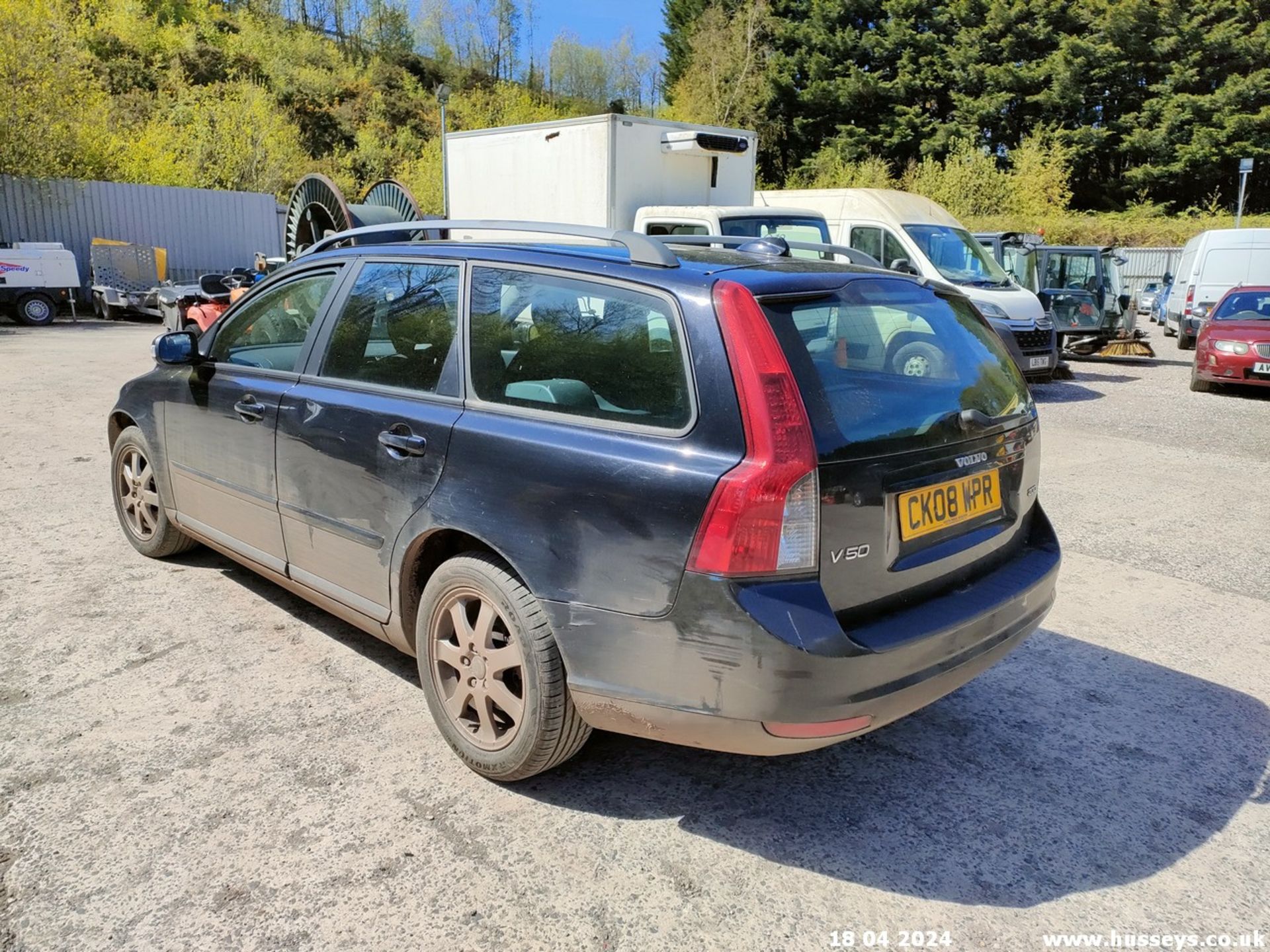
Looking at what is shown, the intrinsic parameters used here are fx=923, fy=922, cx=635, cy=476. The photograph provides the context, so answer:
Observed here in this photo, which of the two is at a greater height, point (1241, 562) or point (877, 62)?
point (877, 62)

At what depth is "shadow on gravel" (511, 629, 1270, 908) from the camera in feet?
8.54

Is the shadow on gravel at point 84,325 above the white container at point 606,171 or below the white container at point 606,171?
below

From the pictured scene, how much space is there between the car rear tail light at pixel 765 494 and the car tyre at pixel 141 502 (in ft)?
11.0

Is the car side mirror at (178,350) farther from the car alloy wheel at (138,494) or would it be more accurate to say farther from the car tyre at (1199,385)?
the car tyre at (1199,385)

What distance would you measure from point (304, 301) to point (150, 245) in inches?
1020

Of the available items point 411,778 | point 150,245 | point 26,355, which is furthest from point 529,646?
point 150,245

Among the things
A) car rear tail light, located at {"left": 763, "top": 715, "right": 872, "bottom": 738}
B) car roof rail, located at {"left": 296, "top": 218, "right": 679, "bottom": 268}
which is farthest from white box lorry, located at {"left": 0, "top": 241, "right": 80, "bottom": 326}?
car rear tail light, located at {"left": 763, "top": 715, "right": 872, "bottom": 738}

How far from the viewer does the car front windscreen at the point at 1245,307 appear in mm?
12461

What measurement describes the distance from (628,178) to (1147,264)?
2906cm

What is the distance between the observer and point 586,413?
2670 millimetres

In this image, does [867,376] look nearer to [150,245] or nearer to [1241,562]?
[1241,562]

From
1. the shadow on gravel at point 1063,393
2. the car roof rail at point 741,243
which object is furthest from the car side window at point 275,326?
the shadow on gravel at point 1063,393

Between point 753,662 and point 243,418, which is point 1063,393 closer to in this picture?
point 243,418

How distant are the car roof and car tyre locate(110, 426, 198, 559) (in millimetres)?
2011
